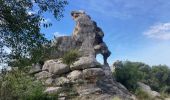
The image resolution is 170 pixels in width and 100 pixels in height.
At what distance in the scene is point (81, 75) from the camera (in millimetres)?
37719

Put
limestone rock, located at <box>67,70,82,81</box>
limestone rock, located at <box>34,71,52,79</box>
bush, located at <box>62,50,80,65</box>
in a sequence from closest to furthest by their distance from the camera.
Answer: limestone rock, located at <box>67,70,82,81</box> → limestone rock, located at <box>34,71,52,79</box> → bush, located at <box>62,50,80,65</box>

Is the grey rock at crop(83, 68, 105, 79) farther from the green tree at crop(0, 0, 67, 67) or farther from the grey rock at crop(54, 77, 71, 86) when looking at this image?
the green tree at crop(0, 0, 67, 67)

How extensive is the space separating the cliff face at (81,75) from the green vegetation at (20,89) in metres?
4.26

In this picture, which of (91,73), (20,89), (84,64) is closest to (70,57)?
(84,64)

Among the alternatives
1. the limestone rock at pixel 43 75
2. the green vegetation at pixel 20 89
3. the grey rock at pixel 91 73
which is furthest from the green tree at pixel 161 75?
the green vegetation at pixel 20 89

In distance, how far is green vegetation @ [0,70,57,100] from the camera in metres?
Answer: 18.6

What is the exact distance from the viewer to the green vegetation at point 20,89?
18.6 metres

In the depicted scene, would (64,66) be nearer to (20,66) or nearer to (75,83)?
(75,83)

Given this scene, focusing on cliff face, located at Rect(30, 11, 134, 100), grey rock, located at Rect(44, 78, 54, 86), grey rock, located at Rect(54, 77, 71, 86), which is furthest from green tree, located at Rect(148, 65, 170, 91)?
grey rock, located at Rect(44, 78, 54, 86)

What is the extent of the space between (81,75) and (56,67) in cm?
289

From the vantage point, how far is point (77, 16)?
45625 millimetres

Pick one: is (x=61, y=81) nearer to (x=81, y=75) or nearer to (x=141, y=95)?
(x=81, y=75)

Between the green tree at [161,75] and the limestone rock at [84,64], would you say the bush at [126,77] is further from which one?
the green tree at [161,75]

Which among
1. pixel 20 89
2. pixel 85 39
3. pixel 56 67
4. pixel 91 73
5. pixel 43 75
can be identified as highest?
pixel 85 39
